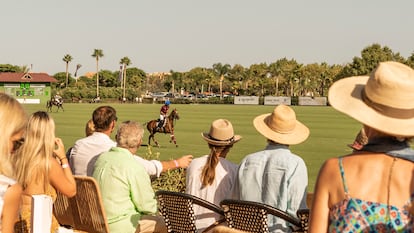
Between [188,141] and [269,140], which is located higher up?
[269,140]

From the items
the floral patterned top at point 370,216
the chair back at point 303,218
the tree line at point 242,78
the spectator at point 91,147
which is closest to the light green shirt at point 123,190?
the spectator at point 91,147

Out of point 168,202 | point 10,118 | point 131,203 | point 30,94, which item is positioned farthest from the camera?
point 30,94

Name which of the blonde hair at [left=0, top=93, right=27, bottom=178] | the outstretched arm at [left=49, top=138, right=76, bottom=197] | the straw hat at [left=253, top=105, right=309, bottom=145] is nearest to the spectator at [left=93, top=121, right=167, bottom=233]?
the outstretched arm at [left=49, top=138, right=76, bottom=197]

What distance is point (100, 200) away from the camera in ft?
16.6

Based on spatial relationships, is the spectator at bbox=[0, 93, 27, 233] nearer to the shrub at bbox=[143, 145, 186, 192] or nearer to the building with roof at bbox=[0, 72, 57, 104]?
the shrub at bbox=[143, 145, 186, 192]

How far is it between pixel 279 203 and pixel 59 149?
184 centimetres

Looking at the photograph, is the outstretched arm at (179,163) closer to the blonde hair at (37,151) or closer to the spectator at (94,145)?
the spectator at (94,145)

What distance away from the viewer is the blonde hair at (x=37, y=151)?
A: 185 inches

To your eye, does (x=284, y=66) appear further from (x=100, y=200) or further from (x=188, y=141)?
(x=100, y=200)

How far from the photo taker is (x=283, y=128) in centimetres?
535

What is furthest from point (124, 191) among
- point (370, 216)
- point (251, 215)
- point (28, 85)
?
point (28, 85)

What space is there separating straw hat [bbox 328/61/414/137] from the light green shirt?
2.89 m

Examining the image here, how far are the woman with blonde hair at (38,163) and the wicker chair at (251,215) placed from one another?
1.32 meters

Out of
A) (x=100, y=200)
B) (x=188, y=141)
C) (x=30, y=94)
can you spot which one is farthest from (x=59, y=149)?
(x=30, y=94)
